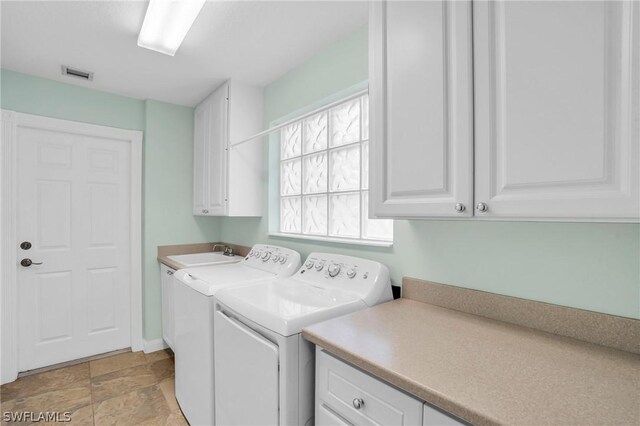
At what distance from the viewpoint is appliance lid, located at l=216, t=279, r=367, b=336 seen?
1.16 meters

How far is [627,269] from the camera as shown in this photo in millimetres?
926

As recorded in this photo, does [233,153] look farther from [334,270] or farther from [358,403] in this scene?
[358,403]

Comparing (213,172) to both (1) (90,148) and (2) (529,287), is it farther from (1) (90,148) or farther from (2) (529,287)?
(2) (529,287)

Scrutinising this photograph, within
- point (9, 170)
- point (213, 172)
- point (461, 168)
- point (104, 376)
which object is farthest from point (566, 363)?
point (9, 170)

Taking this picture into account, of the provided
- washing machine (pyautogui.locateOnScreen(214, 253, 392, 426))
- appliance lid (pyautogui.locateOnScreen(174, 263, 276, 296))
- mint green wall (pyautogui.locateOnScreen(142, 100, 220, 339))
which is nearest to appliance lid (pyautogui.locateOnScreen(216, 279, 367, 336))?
washing machine (pyautogui.locateOnScreen(214, 253, 392, 426))

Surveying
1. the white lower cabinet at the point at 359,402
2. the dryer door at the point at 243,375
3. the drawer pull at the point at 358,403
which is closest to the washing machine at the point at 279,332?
the dryer door at the point at 243,375

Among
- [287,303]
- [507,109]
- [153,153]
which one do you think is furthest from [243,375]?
[153,153]

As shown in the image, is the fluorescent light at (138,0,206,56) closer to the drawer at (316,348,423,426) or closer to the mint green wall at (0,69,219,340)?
the mint green wall at (0,69,219,340)

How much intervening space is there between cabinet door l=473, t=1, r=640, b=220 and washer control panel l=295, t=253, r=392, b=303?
2.24ft

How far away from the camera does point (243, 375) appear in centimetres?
134

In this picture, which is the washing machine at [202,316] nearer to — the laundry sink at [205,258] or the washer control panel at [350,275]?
the washer control panel at [350,275]

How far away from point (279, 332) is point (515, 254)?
948mm

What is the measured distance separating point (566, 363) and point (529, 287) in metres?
0.33

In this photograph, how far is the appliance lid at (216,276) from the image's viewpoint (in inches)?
65.9
